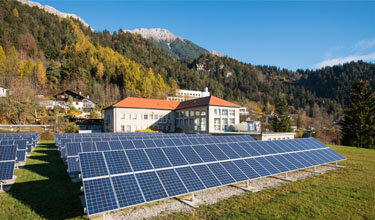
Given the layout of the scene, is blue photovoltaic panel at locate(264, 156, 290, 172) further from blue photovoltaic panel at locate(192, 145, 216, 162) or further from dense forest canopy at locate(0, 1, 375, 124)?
dense forest canopy at locate(0, 1, 375, 124)

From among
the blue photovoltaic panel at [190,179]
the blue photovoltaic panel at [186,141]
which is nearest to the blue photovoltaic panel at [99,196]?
the blue photovoltaic panel at [190,179]

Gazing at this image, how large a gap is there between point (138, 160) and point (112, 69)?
316 feet

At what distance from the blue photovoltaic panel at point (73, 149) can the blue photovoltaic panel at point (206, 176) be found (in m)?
6.90

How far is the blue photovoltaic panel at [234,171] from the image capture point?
769 centimetres

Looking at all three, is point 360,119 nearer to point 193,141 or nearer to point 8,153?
point 193,141

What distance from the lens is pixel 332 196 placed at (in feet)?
24.6

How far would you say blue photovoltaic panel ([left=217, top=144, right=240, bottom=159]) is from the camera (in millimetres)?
9248

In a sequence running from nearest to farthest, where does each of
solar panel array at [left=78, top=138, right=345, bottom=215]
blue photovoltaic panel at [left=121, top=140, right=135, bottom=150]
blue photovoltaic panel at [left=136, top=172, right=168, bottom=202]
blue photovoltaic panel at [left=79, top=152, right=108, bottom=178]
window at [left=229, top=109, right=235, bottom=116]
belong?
solar panel array at [left=78, top=138, right=345, bottom=215], blue photovoltaic panel at [left=136, top=172, right=168, bottom=202], blue photovoltaic panel at [left=79, top=152, right=108, bottom=178], blue photovoltaic panel at [left=121, top=140, right=135, bottom=150], window at [left=229, top=109, right=235, bottom=116]

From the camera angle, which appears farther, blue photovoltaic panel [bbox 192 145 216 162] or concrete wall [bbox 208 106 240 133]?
concrete wall [bbox 208 106 240 133]

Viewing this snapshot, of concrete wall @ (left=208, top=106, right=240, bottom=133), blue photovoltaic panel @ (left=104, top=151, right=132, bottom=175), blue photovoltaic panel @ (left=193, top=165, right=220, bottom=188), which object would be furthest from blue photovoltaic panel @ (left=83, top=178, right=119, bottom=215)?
concrete wall @ (left=208, top=106, right=240, bottom=133)

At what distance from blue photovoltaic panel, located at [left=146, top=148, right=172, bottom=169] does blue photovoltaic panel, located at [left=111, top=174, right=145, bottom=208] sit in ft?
3.64

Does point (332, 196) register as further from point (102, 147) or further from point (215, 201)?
point (102, 147)

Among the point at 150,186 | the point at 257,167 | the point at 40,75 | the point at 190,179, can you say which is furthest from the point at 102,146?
the point at 40,75

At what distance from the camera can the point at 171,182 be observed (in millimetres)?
6508
